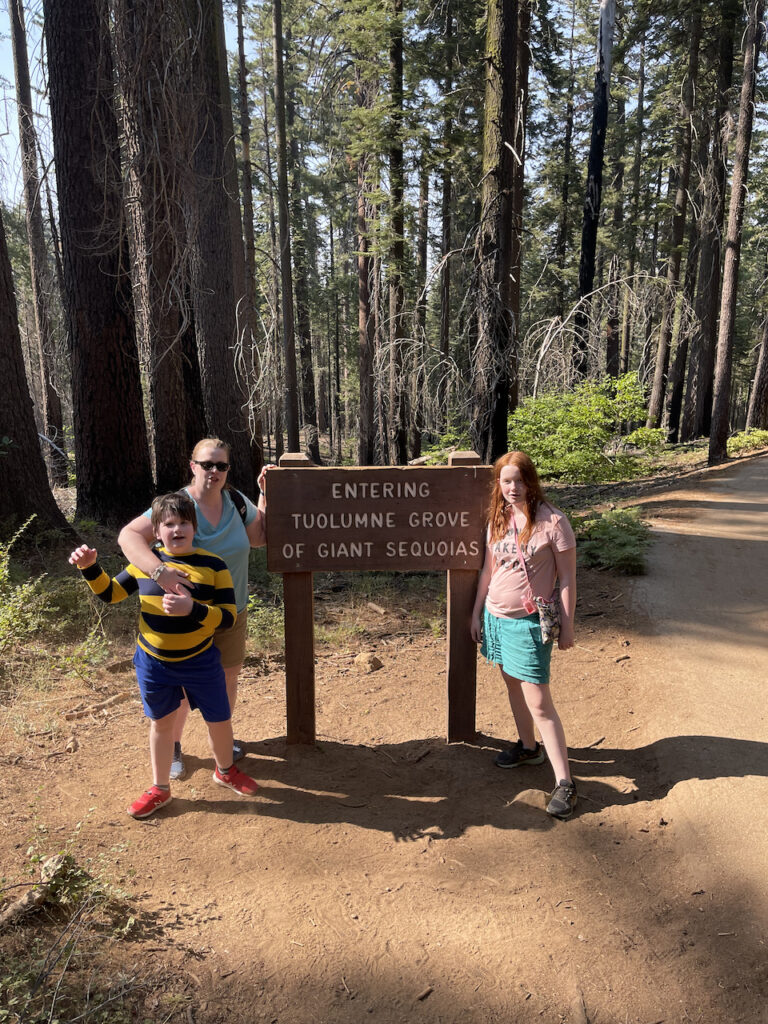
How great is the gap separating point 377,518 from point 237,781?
1.71 m

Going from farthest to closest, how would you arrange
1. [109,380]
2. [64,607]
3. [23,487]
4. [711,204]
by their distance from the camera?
[711,204]
[109,380]
[23,487]
[64,607]

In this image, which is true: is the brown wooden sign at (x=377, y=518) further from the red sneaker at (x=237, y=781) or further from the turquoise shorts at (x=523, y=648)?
the red sneaker at (x=237, y=781)

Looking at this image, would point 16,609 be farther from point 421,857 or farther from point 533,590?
point 533,590

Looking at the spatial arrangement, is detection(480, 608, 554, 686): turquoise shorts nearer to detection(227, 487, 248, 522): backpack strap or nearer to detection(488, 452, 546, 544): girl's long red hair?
detection(488, 452, 546, 544): girl's long red hair

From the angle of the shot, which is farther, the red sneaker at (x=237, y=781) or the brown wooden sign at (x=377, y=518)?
the brown wooden sign at (x=377, y=518)

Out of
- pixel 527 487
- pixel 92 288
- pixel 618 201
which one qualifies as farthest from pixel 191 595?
pixel 618 201

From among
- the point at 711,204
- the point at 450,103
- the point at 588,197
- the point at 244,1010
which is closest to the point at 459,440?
the point at 588,197

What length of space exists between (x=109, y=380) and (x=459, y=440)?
203 inches

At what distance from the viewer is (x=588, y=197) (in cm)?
1432

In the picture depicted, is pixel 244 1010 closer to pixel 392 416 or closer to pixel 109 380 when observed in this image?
pixel 109 380

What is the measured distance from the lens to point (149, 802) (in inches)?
136

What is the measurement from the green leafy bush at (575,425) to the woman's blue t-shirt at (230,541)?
716cm

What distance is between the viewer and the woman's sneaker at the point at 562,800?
348cm

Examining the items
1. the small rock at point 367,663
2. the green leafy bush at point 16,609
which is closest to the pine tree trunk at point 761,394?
the small rock at point 367,663
